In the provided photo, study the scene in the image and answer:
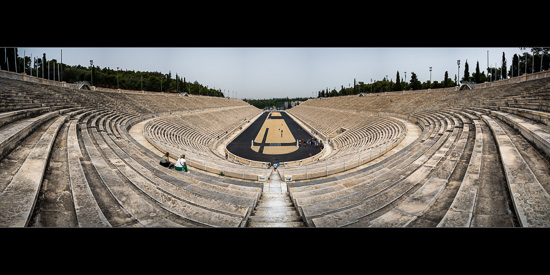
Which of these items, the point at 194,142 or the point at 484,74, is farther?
the point at 484,74

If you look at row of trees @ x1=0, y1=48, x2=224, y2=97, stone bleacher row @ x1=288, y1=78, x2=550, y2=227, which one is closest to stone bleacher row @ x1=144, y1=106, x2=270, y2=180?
stone bleacher row @ x1=288, y1=78, x2=550, y2=227

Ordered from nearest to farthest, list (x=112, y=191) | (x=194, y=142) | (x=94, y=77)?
(x=112, y=191) < (x=194, y=142) < (x=94, y=77)

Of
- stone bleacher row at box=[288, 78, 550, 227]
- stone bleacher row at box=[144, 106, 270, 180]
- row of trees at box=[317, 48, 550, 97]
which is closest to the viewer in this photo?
stone bleacher row at box=[288, 78, 550, 227]

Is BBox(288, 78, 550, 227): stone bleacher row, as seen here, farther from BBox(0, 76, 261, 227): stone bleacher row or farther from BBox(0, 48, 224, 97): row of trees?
BBox(0, 48, 224, 97): row of trees

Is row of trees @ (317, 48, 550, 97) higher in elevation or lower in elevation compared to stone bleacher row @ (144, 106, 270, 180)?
higher

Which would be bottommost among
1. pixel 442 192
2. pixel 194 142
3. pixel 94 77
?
pixel 194 142

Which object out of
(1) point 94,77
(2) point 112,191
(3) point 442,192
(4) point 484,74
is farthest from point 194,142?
(4) point 484,74

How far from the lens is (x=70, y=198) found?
3982 millimetres

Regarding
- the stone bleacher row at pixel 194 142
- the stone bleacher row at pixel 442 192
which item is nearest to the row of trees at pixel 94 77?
the stone bleacher row at pixel 194 142

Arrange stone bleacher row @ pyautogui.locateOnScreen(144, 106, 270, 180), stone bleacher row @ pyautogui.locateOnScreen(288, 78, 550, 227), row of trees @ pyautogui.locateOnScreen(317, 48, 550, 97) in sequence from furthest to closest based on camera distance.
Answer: row of trees @ pyautogui.locateOnScreen(317, 48, 550, 97)
stone bleacher row @ pyautogui.locateOnScreen(144, 106, 270, 180)
stone bleacher row @ pyautogui.locateOnScreen(288, 78, 550, 227)

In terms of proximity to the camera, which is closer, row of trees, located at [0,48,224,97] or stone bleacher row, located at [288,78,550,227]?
stone bleacher row, located at [288,78,550,227]

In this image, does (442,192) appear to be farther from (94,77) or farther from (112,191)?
(94,77)

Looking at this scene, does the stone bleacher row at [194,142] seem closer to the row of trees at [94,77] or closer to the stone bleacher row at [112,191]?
the stone bleacher row at [112,191]

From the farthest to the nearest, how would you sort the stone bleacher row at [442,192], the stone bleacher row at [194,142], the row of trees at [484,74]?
the row of trees at [484,74], the stone bleacher row at [194,142], the stone bleacher row at [442,192]
